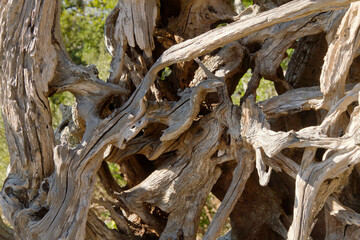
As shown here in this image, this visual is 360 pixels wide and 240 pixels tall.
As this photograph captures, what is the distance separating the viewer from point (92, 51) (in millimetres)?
9250

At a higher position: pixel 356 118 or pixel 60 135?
pixel 60 135

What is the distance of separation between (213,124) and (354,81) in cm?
139

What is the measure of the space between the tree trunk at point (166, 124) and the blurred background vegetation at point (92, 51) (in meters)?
2.03

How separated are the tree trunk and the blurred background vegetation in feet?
6.66

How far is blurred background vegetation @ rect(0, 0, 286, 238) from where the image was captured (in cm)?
644

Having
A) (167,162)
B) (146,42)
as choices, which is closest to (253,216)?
(167,162)

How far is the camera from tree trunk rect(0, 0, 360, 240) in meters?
3.11

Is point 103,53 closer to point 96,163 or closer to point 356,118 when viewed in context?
point 96,163

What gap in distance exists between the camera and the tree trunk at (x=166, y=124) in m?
3.11

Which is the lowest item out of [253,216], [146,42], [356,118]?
[253,216]

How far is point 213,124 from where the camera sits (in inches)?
138

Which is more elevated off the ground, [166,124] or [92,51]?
[166,124]

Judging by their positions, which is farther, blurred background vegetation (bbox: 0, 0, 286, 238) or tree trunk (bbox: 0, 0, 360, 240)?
blurred background vegetation (bbox: 0, 0, 286, 238)

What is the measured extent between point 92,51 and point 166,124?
20.2 feet
